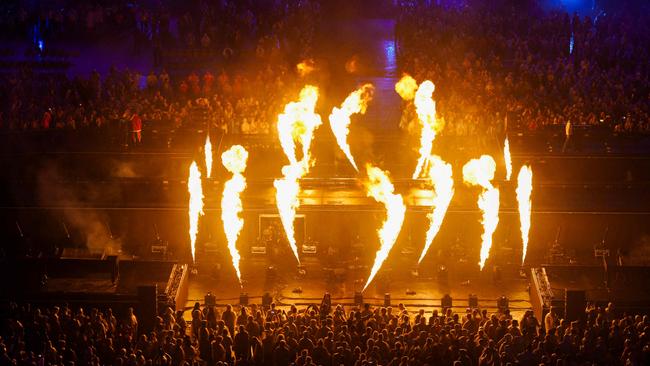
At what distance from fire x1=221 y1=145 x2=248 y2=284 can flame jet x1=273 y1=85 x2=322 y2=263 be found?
124cm

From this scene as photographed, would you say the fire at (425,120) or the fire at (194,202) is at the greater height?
the fire at (425,120)

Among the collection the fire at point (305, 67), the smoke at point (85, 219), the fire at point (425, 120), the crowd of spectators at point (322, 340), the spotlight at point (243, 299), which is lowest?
the crowd of spectators at point (322, 340)

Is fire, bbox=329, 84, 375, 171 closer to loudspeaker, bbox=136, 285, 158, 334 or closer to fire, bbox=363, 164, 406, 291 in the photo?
fire, bbox=363, 164, 406, 291

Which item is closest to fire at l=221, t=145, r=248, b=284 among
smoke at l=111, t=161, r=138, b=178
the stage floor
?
the stage floor

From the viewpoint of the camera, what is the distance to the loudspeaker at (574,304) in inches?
909

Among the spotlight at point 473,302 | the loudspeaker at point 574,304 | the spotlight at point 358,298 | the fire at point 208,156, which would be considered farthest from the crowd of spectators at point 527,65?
the loudspeaker at point 574,304

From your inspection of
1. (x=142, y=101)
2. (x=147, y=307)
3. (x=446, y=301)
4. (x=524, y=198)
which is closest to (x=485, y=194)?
(x=524, y=198)

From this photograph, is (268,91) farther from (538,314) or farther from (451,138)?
(538,314)

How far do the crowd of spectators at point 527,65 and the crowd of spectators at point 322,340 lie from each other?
518 inches

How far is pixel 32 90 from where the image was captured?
35.8m

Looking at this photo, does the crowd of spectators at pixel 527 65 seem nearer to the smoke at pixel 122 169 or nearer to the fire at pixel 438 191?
the fire at pixel 438 191

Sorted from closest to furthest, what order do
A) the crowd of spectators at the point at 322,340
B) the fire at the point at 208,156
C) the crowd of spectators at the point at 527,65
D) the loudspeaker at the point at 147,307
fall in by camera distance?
the crowd of spectators at the point at 322,340, the loudspeaker at the point at 147,307, the fire at the point at 208,156, the crowd of spectators at the point at 527,65

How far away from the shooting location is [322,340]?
19.5 m

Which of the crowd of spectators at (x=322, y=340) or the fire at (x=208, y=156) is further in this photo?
the fire at (x=208, y=156)
